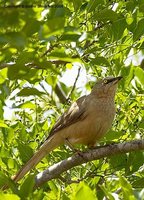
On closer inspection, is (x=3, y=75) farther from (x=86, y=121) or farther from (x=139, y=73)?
(x=86, y=121)

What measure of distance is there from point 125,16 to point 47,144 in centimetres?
114

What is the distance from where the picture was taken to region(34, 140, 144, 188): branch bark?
10.9 feet

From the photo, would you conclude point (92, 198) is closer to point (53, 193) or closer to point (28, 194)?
point (28, 194)

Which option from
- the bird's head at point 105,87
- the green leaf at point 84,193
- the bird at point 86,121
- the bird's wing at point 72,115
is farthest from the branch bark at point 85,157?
the green leaf at point 84,193

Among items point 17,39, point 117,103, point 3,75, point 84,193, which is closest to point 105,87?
point 117,103

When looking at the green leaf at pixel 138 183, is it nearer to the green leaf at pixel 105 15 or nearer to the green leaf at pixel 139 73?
the green leaf at pixel 139 73

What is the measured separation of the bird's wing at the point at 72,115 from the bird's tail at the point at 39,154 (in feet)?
0.32

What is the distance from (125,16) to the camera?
13.3ft

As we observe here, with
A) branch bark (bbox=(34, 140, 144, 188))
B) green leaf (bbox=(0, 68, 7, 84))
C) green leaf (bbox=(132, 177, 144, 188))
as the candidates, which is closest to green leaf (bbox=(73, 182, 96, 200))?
green leaf (bbox=(0, 68, 7, 84))

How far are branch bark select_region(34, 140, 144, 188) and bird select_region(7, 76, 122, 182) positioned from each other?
2.34 ft

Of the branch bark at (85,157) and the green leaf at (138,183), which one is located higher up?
the branch bark at (85,157)

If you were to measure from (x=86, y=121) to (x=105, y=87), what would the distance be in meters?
0.39

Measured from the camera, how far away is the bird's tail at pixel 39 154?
3723 mm

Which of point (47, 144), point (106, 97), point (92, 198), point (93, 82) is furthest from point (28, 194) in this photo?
point (93, 82)
